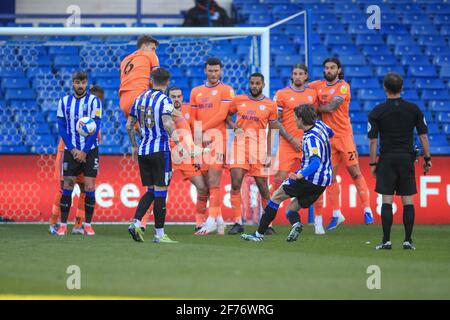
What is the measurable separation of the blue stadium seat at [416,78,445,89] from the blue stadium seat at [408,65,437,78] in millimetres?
131

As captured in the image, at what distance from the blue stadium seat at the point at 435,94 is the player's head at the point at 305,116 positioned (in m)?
8.52

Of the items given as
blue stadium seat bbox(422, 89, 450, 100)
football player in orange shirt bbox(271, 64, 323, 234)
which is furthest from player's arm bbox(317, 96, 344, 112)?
blue stadium seat bbox(422, 89, 450, 100)

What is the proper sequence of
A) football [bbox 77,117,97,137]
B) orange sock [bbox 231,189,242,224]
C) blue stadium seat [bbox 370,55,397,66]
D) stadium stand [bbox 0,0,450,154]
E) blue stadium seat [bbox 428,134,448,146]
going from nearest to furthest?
football [bbox 77,117,97,137]
orange sock [bbox 231,189,242,224]
stadium stand [bbox 0,0,450,154]
blue stadium seat [bbox 428,134,448,146]
blue stadium seat [bbox 370,55,397,66]

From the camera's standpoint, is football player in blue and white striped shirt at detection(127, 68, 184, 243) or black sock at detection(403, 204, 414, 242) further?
football player in blue and white striped shirt at detection(127, 68, 184, 243)

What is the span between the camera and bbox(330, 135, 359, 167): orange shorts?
1263 cm

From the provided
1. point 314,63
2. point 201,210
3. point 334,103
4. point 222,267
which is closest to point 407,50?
point 314,63

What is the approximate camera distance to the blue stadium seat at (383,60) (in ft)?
62.2

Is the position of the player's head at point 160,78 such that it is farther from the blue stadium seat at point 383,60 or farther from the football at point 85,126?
the blue stadium seat at point 383,60

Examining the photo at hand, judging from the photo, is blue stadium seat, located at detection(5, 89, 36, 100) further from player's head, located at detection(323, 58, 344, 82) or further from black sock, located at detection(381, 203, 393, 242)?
black sock, located at detection(381, 203, 393, 242)

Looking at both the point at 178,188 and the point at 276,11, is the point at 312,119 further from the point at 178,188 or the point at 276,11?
the point at 276,11

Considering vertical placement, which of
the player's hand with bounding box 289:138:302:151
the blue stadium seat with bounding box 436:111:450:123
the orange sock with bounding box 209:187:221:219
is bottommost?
the orange sock with bounding box 209:187:221:219

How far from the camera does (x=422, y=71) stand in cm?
1898

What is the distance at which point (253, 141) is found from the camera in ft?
40.9
